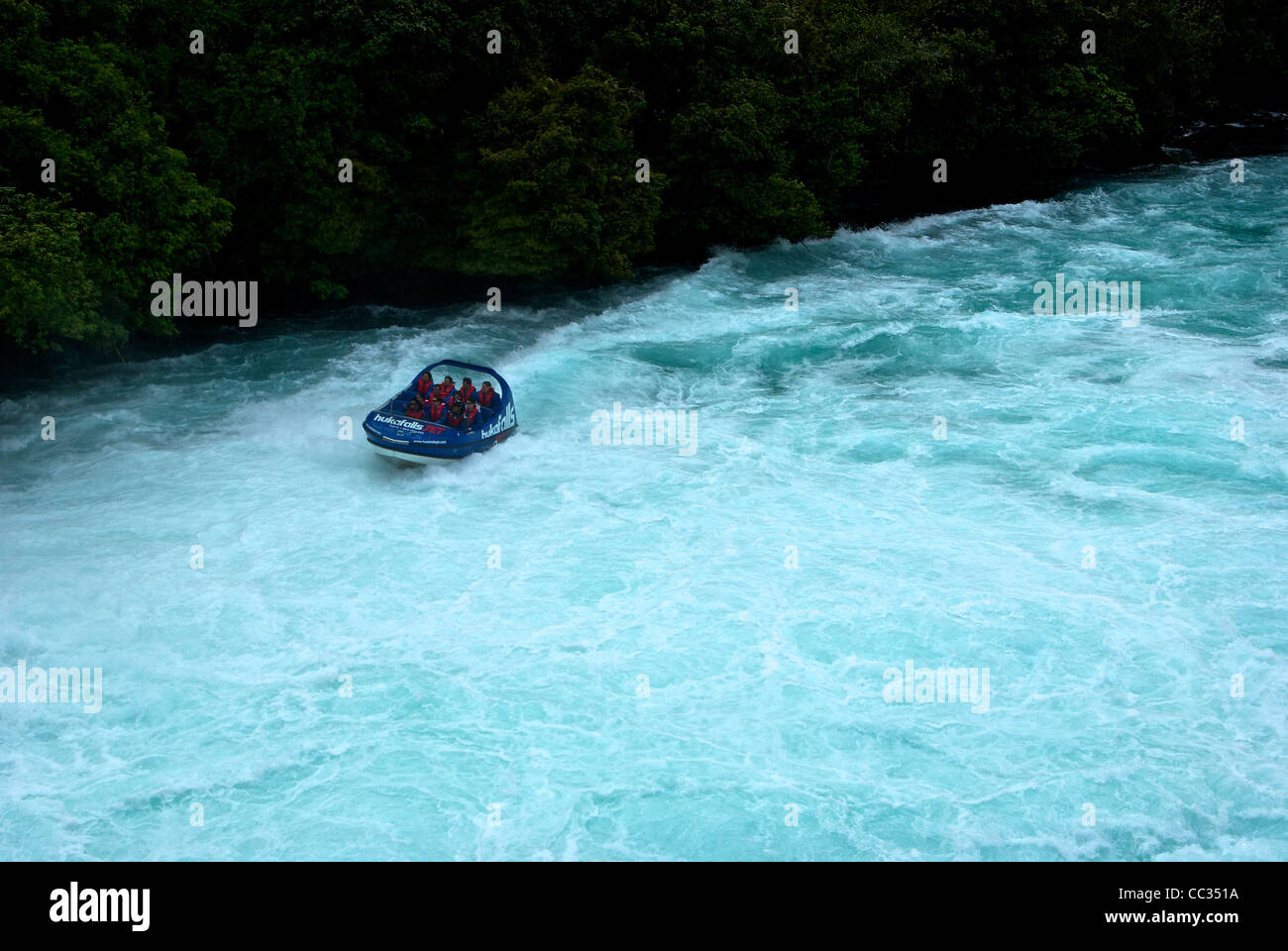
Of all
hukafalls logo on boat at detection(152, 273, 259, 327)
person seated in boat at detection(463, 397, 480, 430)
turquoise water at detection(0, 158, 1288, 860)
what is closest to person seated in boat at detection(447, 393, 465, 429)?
person seated in boat at detection(463, 397, 480, 430)

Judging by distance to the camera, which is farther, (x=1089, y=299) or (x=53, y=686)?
(x=1089, y=299)

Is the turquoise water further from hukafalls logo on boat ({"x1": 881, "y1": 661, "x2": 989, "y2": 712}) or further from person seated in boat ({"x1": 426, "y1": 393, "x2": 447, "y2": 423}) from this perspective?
person seated in boat ({"x1": 426, "y1": 393, "x2": 447, "y2": 423})

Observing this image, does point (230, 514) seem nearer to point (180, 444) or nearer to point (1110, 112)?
point (180, 444)

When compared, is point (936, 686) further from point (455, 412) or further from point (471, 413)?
point (455, 412)

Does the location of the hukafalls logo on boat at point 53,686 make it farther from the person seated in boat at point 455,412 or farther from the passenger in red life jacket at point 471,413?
the passenger in red life jacket at point 471,413

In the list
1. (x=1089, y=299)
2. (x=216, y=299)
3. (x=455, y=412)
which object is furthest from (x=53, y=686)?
(x=1089, y=299)

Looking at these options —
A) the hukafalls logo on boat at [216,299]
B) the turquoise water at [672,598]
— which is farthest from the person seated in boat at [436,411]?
the hukafalls logo on boat at [216,299]
